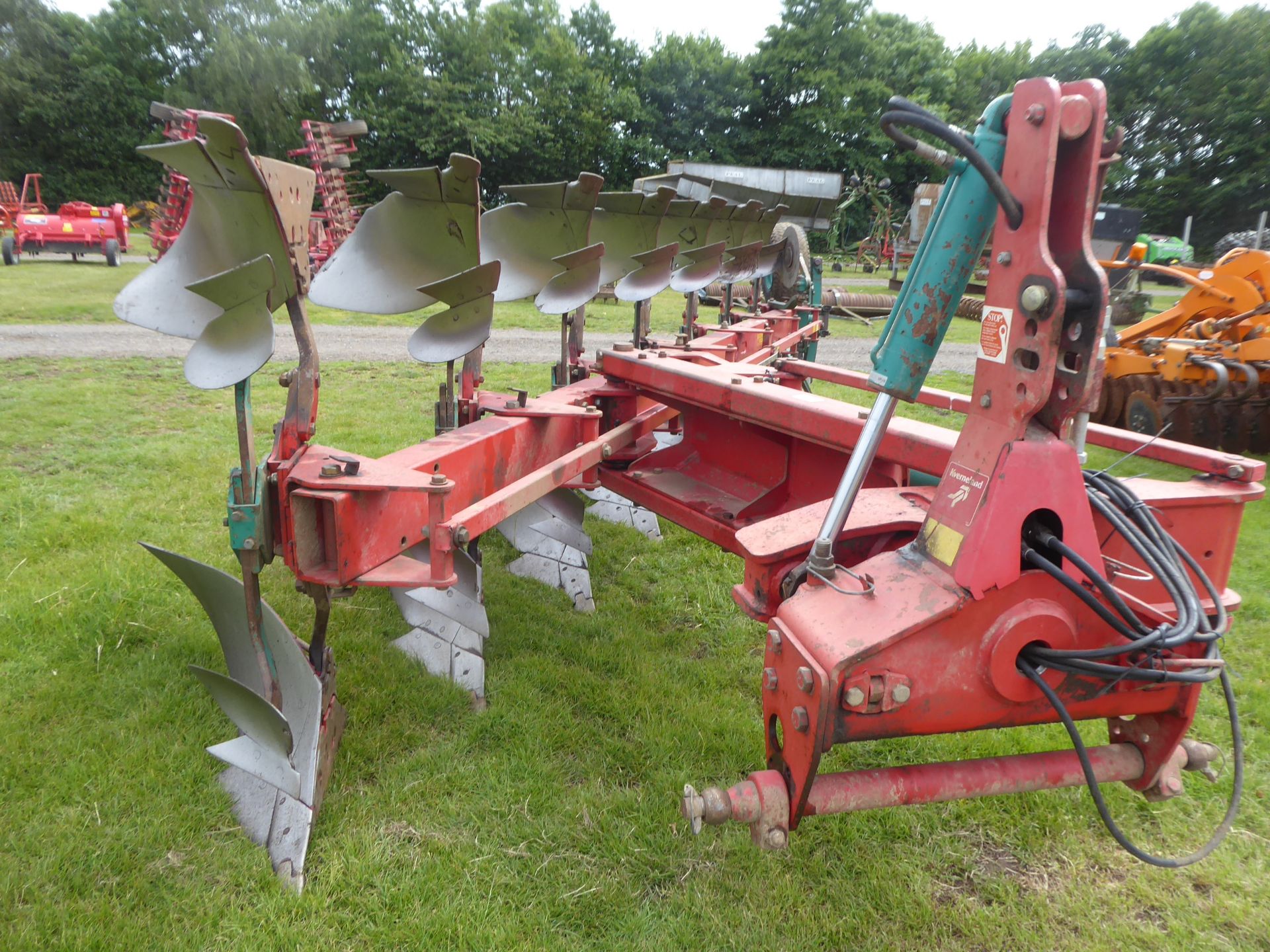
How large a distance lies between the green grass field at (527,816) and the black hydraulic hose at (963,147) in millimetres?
1654

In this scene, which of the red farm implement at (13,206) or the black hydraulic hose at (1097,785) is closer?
the black hydraulic hose at (1097,785)

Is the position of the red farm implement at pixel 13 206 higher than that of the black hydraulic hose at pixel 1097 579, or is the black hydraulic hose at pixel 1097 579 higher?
the red farm implement at pixel 13 206

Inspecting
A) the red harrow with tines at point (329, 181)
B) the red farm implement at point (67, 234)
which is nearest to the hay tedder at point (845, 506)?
the red harrow with tines at point (329, 181)

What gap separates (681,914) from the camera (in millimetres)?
2008

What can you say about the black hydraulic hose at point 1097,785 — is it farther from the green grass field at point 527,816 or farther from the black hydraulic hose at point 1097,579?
the green grass field at point 527,816

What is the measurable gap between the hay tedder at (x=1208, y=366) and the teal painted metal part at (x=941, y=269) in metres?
4.69

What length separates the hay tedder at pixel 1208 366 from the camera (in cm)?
559

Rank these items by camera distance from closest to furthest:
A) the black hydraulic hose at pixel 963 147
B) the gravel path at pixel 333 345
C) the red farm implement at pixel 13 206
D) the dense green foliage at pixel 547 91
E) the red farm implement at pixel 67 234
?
the black hydraulic hose at pixel 963 147 → the gravel path at pixel 333 345 → the red farm implement at pixel 67 234 → the red farm implement at pixel 13 206 → the dense green foliage at pixel 547 91

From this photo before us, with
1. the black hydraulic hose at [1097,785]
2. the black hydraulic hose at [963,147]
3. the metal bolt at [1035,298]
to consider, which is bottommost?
the black hydraulic hose at [1097,785]

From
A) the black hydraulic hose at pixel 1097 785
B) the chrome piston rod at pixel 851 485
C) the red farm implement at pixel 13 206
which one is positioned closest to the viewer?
the black hydraulic hose at pixel 1097 785

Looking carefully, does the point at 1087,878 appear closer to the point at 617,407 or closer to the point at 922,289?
the point at 922,289

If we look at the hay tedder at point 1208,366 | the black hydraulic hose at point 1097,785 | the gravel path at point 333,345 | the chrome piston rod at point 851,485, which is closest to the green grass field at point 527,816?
the black hydraulic hose at point 1097,785

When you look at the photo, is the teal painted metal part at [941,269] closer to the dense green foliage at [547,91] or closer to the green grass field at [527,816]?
the green grass field at [527,816]

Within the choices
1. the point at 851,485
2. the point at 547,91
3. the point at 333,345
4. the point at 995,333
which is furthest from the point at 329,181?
the point at 547,91
